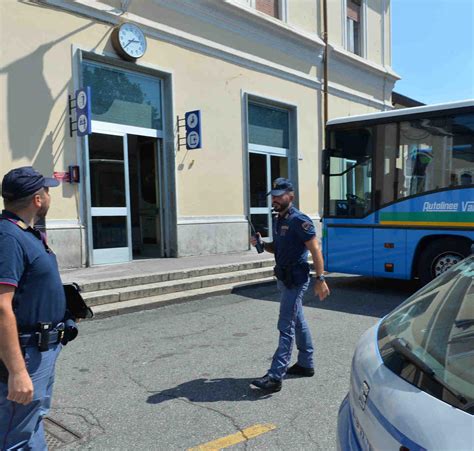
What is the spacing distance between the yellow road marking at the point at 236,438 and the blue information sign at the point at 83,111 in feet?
22.8

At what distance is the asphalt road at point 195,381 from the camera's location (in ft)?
11.0

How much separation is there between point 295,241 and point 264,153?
33.5 ft

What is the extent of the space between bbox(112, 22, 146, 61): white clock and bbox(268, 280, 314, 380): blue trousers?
771cm

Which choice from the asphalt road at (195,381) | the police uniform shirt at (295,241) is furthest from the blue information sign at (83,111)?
the police uniform shirt at (295,241)

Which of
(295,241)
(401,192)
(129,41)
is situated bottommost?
(295,241)

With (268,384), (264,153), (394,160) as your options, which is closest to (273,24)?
(264,153)

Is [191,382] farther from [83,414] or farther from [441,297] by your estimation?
[441,297]

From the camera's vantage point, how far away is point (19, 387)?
2113 mm

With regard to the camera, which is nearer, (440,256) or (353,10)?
(440,256)

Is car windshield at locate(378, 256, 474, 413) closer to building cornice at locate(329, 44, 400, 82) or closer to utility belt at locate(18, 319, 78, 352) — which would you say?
utility belt at locate(18, 319, 78, 352)

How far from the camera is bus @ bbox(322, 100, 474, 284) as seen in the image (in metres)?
7.19

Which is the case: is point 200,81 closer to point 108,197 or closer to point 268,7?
point 108,197

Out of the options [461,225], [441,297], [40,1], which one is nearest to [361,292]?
[461,225]

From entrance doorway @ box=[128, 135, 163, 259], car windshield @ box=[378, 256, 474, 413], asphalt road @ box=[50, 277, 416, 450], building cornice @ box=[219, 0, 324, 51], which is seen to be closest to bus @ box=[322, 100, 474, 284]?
asphalt road @ box=[50, 277, 416, 450]
